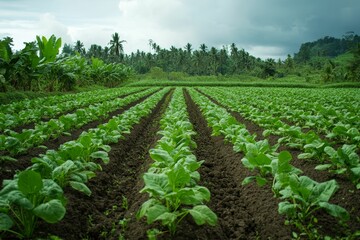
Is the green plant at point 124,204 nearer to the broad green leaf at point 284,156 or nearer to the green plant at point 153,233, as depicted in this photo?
the green plant at point 153,233

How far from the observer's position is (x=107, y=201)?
4.18m

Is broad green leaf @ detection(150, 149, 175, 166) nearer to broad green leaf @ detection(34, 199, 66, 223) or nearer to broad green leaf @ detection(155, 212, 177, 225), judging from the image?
broad green leaf @ detection(155, 212, 177, 225)

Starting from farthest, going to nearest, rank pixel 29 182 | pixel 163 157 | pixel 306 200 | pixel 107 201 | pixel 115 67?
pixel 115 67, pixel 107 201, pixel 163 157, pixel 306 200, pixel 29 182

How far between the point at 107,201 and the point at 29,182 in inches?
66.0

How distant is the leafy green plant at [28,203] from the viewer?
2.52 m

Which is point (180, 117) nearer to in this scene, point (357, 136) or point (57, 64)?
point (357, 136)

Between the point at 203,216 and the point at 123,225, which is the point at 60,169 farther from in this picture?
the point at 203,216

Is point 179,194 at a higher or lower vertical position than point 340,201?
higher

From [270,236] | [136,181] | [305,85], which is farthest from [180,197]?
[305,85]

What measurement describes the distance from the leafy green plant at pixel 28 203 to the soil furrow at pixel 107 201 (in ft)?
0.70

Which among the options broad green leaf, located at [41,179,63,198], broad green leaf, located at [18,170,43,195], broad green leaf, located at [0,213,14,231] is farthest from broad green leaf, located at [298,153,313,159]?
broad green leaf, located at [0,213,14,231]

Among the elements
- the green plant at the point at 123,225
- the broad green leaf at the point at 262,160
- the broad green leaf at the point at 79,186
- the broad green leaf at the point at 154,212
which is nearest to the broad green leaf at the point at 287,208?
the broad green leaf at the point at 262,160

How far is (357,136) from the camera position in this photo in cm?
513

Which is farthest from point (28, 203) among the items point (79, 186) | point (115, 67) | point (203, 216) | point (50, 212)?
point (115, 67)
